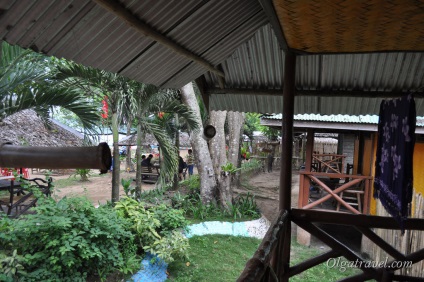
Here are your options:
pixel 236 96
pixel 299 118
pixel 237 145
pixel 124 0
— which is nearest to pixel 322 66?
pixel 236 96

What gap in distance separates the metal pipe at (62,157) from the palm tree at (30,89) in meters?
2.77

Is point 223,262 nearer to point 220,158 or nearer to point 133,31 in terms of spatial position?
point 220,158

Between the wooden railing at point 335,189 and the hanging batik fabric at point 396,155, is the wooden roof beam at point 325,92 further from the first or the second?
the wooden railing at point 335,189

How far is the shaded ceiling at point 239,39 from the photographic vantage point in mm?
1553

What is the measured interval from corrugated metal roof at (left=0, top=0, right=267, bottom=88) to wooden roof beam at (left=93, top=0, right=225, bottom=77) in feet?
0.10

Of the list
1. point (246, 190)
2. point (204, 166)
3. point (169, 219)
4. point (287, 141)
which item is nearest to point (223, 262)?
point (169, 219)

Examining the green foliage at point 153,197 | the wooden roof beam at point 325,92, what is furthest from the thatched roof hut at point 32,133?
the wooden roof beam at point 325,92

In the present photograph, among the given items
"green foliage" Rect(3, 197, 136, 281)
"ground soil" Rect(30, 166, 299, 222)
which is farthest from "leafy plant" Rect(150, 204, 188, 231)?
"ground soil" Rect(30, 166, 299, 222)

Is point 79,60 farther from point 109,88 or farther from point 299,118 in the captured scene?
point 299,118

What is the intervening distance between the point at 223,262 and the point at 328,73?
4451 millimetres

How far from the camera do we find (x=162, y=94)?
278 inches

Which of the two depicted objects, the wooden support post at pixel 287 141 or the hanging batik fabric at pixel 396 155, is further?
the wooden support post at pixel 287 141

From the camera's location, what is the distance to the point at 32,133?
6.17 metres

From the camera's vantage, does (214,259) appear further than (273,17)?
Yes
